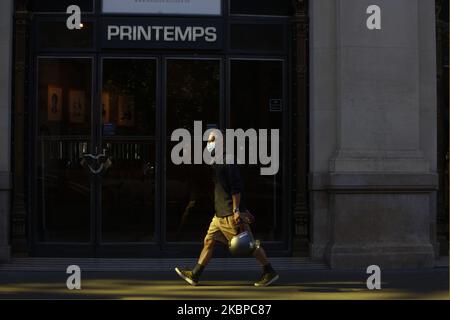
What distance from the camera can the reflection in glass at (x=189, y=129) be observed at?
1067 centimetres

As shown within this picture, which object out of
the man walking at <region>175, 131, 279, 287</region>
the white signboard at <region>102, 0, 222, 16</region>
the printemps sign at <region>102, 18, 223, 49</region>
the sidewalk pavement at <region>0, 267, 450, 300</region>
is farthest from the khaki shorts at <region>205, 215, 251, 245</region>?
the white signboard at <region>102, 0, 222, 16</region>

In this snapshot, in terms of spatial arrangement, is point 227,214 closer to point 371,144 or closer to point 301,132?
point 301,132

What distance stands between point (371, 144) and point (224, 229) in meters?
2.90

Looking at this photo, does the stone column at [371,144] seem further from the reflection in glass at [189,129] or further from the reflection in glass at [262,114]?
the reflection in glass at [189,129]

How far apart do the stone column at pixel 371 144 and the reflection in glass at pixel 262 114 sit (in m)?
0.64

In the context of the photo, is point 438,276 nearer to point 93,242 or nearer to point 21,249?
point 93,242

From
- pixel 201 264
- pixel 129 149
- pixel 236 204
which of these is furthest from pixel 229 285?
pixel 129 149

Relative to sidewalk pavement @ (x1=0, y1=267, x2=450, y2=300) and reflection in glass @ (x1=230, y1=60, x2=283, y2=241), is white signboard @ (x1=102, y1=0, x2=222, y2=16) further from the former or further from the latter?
sidewalk pavement @ (x1=0, y1=267, x2=450, y2=300)

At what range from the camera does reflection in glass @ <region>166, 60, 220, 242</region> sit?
1067cm

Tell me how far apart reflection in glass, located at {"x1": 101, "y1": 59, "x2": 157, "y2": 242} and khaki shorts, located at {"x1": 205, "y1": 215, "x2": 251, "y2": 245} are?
2282 mm

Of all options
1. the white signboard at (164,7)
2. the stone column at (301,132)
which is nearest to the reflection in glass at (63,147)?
the white signboard at (164,7)

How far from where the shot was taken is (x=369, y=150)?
400 inches

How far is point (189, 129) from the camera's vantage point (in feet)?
35.0
